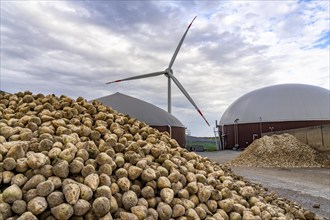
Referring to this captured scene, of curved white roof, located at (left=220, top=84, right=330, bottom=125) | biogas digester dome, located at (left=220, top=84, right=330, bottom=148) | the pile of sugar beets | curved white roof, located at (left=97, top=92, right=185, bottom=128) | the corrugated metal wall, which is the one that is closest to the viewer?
the pile of sugar beets

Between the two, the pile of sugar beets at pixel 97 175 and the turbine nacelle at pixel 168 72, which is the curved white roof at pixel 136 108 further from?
the pile of sugar beets at pixel 97 175

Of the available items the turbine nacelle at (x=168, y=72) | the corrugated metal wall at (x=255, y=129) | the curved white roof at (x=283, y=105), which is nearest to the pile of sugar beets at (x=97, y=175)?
the turbine nacelle at (x=168, y=72)

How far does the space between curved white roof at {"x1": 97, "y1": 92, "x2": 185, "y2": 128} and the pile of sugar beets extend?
23096 millimetres

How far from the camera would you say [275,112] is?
3078cm

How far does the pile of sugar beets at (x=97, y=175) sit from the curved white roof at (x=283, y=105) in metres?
28.1

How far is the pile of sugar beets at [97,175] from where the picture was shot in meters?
2.54

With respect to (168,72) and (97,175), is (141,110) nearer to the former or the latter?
(168,72)

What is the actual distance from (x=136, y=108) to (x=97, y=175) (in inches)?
1014

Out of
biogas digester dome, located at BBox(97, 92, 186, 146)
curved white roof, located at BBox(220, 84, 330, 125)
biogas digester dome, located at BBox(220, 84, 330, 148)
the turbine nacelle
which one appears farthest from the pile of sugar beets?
curved white roof, located at BBox(220, 84, 330, 125)

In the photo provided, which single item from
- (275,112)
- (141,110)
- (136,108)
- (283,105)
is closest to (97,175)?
(136,108)

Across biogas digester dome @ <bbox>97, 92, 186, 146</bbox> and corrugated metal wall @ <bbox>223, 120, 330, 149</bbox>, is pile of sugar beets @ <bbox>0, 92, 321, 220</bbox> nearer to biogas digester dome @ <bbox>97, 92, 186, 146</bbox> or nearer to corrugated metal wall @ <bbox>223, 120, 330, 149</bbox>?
biogas digester dome @ <bbox>97, 92, 186, 146</bbox>

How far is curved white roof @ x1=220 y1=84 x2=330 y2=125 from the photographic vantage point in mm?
30516

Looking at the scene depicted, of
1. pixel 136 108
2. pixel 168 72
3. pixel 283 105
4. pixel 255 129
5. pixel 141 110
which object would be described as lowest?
pixel 255 129

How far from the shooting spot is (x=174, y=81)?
29328mm
